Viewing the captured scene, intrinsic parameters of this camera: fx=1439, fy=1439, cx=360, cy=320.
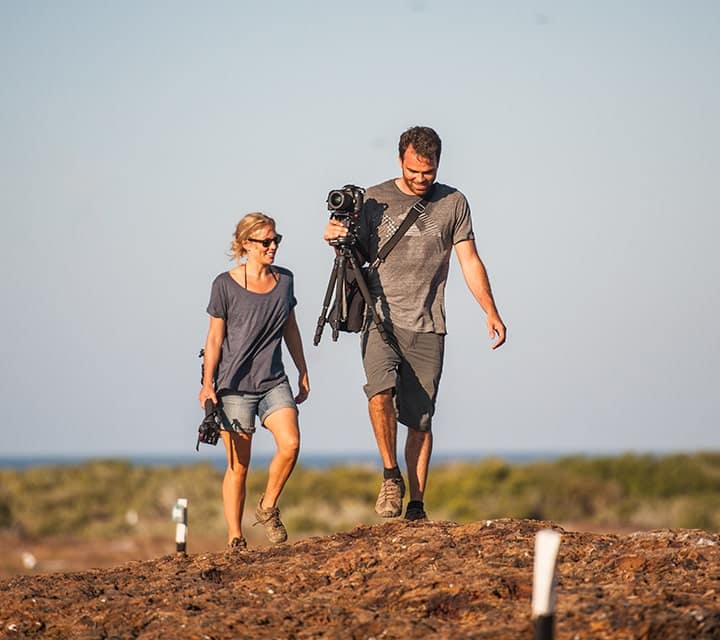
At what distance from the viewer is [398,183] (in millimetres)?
10117

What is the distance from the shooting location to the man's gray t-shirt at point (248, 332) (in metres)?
9.95

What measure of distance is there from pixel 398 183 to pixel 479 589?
3.52 meters

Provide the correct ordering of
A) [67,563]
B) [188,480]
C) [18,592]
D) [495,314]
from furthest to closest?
1. [188,480]
2. [67,563]
3. [495,314]
4. [18,592]

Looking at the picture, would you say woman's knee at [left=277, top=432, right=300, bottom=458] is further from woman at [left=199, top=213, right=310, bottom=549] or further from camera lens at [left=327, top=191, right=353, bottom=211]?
camera lens at [left=327, top=191, right=353, bottom=211]

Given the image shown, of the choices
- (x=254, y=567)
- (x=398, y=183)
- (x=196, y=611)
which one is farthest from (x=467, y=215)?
(x=196, y=611)

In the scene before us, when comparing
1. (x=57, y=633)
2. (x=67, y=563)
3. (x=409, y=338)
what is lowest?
(x=67, y=563)

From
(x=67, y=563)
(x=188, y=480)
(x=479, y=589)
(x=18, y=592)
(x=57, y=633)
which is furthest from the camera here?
(x=188, y=480)

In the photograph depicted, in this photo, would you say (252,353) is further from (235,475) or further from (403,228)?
(403,228)

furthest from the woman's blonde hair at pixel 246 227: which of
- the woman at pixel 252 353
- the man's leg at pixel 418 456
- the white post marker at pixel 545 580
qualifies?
the white post marker at pixel 545 580

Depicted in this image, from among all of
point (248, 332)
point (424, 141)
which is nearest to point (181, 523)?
point (248, 332)

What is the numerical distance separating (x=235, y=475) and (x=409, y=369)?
1.44 metres

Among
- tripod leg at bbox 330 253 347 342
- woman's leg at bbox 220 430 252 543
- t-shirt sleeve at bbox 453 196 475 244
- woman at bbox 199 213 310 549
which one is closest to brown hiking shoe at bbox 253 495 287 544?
woman at bbox 199 213 310 549

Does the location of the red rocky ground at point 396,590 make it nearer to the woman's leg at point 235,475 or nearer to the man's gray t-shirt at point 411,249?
the woman's leg at point 235,475

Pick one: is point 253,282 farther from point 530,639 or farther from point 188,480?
point 188,480
